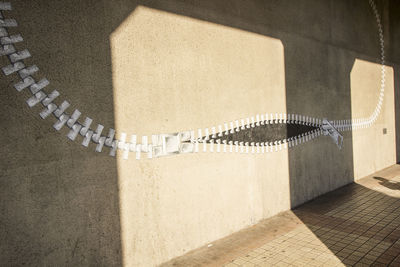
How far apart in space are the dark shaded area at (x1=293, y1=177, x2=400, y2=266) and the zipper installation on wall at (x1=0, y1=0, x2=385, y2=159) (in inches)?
37.2

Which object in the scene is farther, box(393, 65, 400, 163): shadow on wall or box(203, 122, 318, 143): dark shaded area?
box(393, 65, 400, 163): shadow on wall

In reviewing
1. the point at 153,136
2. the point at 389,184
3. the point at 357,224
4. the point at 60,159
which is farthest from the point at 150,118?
the point at 389,184

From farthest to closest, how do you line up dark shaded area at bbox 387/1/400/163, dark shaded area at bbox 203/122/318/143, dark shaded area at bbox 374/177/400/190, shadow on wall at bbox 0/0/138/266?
dark shaded area at bbox 387/1/400/163, dark shaded area at bbox 374/177/400/190, dark shaded area at bbox 203/122/318/143, shadow on wall at bbox 0/0/138/266

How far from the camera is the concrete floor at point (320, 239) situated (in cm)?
278

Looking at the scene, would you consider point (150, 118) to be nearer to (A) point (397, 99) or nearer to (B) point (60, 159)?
(B) point (60, 159)

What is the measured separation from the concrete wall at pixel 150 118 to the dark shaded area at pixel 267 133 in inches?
7.5

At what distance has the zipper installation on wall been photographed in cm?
198

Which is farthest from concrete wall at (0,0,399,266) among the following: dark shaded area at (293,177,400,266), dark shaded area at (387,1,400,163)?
dark shaded area at (387,1,400,163)

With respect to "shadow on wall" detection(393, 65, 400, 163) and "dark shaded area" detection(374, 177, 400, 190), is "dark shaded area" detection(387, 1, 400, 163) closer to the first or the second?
"shadow on wall" detection(393, 65, 400, 163)

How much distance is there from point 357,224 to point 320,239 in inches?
26.9

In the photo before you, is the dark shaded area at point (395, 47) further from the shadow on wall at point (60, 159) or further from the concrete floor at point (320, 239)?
the shadow on wall at point (60, 159)

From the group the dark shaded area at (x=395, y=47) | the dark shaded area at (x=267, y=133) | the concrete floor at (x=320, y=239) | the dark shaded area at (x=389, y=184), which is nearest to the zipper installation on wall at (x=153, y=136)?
the dark shaded area at (x=267, y=133)

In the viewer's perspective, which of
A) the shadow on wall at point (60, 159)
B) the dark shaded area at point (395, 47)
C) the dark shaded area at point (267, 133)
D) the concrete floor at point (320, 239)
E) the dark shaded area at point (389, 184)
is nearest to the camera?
the shadow on wall at point (60, 159)

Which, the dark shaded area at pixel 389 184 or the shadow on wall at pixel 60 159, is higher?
the shadow on wall at pixel 60 159
